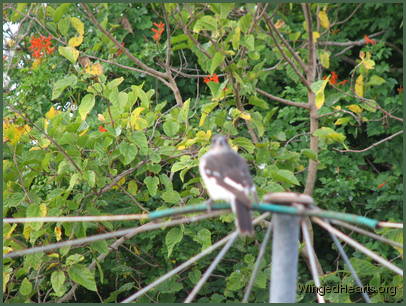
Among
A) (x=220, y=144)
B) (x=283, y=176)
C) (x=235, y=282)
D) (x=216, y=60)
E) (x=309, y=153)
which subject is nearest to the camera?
(x=220, y=144)

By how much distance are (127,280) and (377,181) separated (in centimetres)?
285

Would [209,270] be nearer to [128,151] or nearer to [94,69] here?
[128,151]

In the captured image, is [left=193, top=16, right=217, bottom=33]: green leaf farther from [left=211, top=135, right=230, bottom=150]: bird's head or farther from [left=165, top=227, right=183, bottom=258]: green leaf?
[left=165, top=227, right=183, bottom=258]: green leaf

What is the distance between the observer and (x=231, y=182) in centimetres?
362

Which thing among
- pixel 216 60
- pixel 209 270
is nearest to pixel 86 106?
pixel 216 60

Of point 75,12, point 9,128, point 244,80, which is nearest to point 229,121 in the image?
point 244,80

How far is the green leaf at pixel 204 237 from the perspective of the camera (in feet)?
17.5

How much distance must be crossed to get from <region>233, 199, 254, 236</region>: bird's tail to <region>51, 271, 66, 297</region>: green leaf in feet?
8.07

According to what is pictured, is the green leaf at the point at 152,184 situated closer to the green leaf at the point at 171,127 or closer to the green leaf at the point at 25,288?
the green leaf at the point at 171,127

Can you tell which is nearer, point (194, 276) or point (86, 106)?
point (86, 106)

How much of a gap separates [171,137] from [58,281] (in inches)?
61.8

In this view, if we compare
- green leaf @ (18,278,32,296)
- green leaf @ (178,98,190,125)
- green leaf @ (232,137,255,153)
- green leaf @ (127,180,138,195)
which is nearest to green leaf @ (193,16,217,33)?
green leaf @ (178,98,190,125)

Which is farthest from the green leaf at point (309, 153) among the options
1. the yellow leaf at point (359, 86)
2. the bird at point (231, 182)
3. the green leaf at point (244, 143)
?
the bird at point (231, 182)

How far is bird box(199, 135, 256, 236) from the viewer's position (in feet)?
10.4
